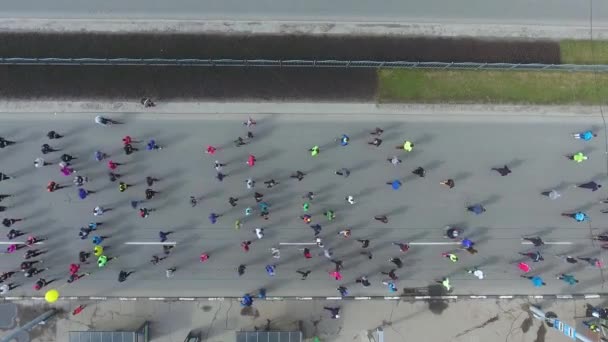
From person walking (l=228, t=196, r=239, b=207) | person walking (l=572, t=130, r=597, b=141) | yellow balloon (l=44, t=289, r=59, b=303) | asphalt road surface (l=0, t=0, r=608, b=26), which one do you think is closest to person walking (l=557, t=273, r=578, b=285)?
person walking (l=572, t=130, r=597, b=141)

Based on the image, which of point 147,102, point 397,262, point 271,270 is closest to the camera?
point 271,270

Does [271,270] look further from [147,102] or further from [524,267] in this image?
[524,267]

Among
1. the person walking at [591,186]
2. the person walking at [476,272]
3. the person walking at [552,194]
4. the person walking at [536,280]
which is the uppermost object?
the person walking at [591,186]

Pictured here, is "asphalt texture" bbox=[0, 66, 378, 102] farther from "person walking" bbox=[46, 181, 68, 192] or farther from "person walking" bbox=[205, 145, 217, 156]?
"person walking" bbox=[46, 181, 68, 192]

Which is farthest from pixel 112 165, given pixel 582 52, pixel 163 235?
pixel 582 52

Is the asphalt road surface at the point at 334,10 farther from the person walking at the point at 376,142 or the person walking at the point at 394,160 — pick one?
the person walking at the point at 394,160

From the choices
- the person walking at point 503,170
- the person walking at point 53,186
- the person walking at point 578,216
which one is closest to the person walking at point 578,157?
the person walking at point 578,216

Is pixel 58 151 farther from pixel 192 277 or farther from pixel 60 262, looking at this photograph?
pixel 192 277
